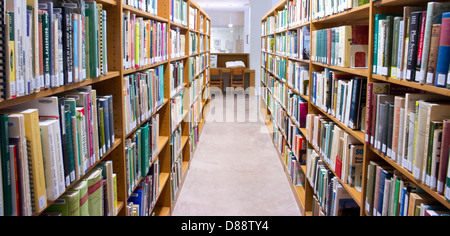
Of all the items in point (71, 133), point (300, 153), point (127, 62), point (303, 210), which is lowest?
point (303, 210)

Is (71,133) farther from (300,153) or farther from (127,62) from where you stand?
(300,153)

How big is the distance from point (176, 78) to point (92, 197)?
221 cm

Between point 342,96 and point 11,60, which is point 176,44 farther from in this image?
point 11,60

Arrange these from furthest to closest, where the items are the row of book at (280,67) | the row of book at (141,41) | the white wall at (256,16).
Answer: the white wall at (256,16) → the row of book at (280,67) → the row of book at (141,41)

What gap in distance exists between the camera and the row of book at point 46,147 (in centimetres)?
105

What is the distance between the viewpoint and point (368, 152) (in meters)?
1.96

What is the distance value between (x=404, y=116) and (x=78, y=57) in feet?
4.08

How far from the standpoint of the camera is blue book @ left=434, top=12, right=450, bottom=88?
1258mm

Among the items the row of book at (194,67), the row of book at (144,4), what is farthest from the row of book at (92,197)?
the row of book at (194,67)

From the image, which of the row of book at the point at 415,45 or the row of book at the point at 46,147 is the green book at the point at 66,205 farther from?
the row of book at the point at 415,45

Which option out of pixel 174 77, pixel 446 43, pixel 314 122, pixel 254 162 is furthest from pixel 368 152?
pixel 254 162

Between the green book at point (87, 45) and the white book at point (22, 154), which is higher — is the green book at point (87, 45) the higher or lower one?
the higher one

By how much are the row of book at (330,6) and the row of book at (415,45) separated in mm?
404

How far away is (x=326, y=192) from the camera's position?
2.71 metres
